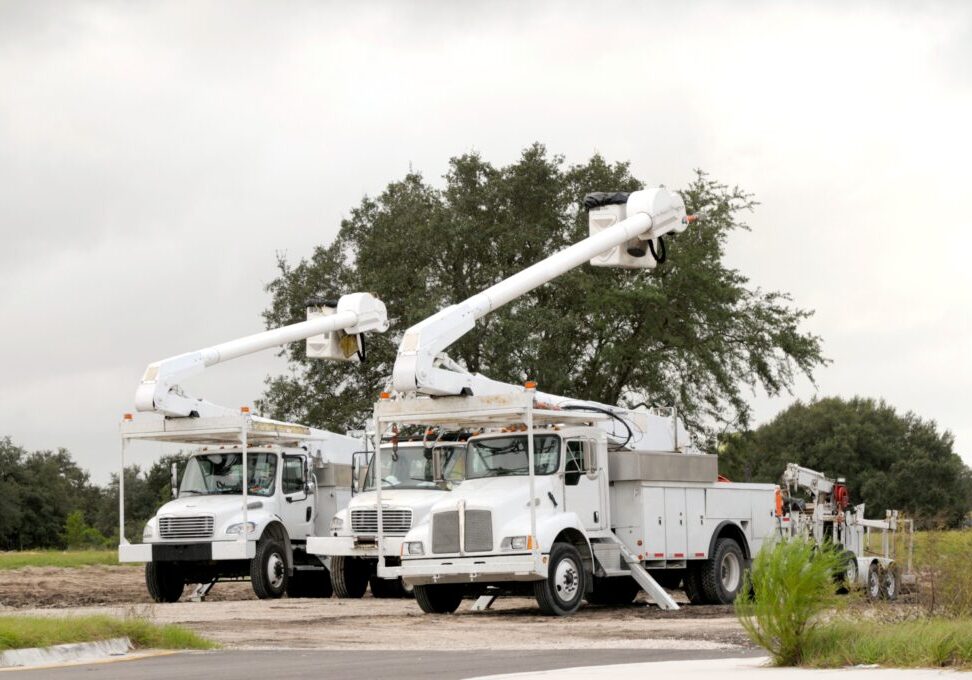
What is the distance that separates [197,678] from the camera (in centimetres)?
1331

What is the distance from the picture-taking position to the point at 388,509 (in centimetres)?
2616

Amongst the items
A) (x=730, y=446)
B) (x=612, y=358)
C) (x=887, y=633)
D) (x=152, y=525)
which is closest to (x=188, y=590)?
(x=152, y=525)

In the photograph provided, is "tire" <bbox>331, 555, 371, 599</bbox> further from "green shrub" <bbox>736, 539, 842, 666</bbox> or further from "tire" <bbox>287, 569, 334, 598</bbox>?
"green shrub" <bbox>736, 539, 842, 666</bbox>

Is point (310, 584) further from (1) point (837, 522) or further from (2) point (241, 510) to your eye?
(1) point (837, 522)

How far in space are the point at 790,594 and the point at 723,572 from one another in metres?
12.8

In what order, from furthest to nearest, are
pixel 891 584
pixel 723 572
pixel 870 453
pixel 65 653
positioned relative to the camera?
pixel 870 453 → pixel 723 572 → pixel 891 584 → pixel 65 653

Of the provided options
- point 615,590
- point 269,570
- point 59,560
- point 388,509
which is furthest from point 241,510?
point 59,560

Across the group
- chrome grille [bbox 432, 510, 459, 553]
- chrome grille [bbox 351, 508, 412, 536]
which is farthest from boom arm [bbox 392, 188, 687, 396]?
chrome grille [bbox 351, 508, 412, 536]

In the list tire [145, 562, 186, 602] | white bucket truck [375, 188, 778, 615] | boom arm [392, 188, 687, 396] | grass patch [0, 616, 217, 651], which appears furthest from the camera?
tire [145, 562, 186, 602]

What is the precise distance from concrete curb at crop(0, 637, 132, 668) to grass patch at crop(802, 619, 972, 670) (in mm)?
6919

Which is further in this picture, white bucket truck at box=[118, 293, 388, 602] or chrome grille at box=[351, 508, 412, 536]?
white bucket truck at box=[118, 293, 388, 602]

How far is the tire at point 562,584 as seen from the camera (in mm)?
21828

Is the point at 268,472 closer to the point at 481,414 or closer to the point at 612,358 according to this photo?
the point at 481,414

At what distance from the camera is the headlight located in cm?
2152
